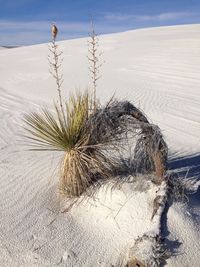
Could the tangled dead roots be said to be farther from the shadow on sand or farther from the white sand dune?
the shadow on sand

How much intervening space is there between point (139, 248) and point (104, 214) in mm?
623

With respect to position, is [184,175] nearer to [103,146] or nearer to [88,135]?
[103,146]

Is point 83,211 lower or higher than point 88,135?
lower

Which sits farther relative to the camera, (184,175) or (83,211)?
(184,175)

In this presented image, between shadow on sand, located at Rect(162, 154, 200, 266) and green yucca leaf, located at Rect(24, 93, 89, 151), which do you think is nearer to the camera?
shadow on sand, located at Rect(162, 154, 200, 266)

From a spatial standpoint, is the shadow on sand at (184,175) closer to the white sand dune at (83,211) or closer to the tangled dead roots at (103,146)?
the white sand dune at (83,211)

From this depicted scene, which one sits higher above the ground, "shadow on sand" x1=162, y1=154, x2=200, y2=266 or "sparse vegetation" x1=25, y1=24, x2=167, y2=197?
"sparse vegetation" x1=25, y1=24, x2=167, y2=197

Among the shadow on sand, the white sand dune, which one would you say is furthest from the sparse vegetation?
the shadow on sand

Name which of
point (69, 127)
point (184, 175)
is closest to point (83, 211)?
point (69, 127)

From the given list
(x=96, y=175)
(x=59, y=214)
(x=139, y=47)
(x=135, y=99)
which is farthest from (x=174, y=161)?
(x=139, y=47)

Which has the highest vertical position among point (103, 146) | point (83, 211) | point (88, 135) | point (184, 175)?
point (88, 135)

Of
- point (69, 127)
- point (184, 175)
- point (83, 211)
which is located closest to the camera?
point (69, 127)

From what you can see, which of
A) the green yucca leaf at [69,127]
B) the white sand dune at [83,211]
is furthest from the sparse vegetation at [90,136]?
the white sand dune at [83,211]

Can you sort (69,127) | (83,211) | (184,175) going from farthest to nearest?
(184,175) → (83,211) → (69,127)
